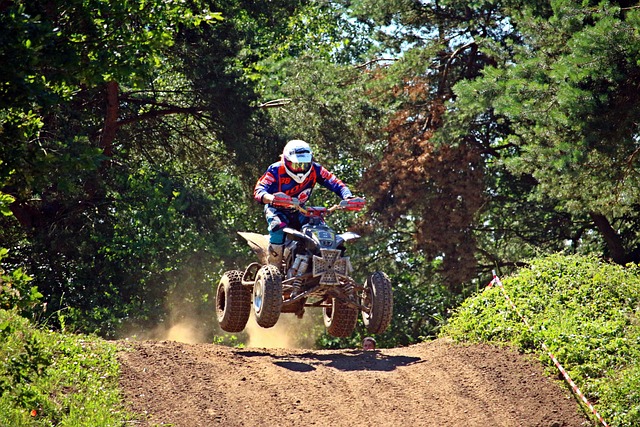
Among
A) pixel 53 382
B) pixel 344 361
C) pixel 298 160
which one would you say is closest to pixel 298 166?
pixel 298 160

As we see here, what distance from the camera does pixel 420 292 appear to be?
90.9 ft

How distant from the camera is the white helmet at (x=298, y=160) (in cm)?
1462

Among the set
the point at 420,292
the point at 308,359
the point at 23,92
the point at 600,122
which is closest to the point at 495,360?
the point at 308,359

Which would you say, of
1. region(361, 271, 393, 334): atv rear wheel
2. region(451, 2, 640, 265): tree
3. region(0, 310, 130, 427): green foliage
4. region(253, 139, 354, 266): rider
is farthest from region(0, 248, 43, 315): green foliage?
region(451, 2, 640, 265): tree

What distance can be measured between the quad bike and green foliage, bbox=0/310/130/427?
2.51 meters

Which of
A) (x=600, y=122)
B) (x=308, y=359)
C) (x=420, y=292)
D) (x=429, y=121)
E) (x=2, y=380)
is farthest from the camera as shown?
(x=420, y=292)

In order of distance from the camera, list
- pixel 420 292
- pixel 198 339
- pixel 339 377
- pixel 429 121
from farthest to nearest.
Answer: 1. pixel 420 292
2. pixel 429 121
3. pixel 198 339
4. pixel 339 377

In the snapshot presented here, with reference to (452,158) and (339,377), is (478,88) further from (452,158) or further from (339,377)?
(339,377)

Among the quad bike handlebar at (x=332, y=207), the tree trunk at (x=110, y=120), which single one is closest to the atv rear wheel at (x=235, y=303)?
the quad bike handlebar at (x=332, y=207)

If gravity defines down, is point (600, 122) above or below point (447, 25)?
below

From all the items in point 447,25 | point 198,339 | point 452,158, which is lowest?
point 198,339

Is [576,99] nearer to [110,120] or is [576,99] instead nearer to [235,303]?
[235,303]

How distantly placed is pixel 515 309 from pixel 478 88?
19.9ft

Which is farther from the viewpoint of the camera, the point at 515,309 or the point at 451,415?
the point at 515,309
